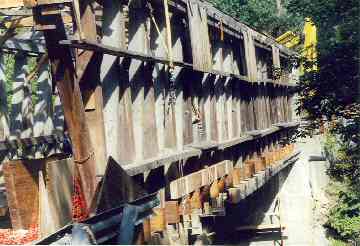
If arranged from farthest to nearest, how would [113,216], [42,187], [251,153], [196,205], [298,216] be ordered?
Answer: [298,216], [251,153], [196,205], [42,187], [113,216]

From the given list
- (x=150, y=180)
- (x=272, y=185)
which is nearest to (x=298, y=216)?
(x=272, y=185)

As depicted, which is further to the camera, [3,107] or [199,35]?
[3,107]

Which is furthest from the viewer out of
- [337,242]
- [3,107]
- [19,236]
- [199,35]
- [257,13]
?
[257,13]

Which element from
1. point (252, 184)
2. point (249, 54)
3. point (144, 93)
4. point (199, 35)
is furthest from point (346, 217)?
point (144, 93)

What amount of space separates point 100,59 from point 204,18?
5.24m

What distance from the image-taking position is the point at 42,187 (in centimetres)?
600

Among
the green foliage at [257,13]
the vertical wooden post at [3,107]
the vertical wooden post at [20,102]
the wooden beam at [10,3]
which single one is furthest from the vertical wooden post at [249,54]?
the green foliage at [257,13]

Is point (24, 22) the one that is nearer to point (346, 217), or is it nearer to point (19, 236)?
point (19, 236)

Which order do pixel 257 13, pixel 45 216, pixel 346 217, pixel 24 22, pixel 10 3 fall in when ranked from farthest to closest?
pixel 257 13
pixel 346 217
pixel 24 22
pixel 10 3
pixel 45 216

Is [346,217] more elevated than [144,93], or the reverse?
[144,93]

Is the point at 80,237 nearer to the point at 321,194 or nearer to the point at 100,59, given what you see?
the point at 100,59

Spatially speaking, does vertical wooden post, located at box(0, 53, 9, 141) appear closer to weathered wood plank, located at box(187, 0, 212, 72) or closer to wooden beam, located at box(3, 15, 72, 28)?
wooden beam, located at box(3, 15, 72, 28)

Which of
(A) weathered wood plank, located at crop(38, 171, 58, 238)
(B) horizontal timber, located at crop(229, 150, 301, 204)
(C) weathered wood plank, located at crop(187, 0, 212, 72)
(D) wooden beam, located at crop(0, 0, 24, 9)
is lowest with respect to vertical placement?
(B) horizontal timber, located at crop(229, 150, 301, 204)

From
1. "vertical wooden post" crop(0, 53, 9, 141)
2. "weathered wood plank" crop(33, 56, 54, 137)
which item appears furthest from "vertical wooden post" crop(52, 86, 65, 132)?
"vertical wooden post" crop(0, 53, 9, 141)
